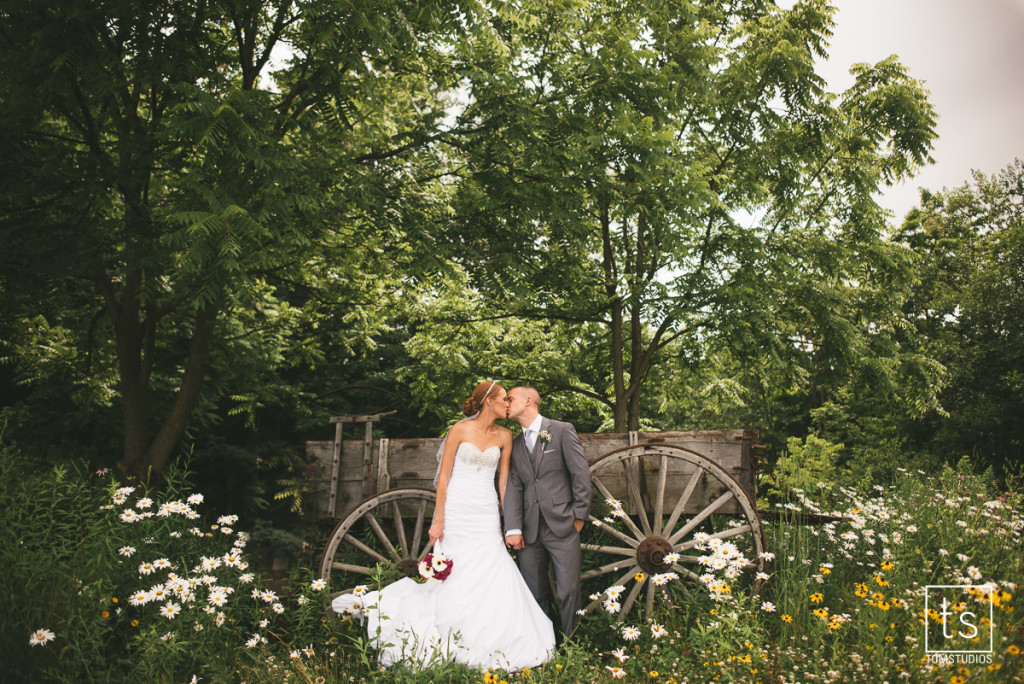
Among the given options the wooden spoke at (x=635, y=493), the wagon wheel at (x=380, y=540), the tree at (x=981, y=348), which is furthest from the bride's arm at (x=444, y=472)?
the tree at (x=981, y=348)

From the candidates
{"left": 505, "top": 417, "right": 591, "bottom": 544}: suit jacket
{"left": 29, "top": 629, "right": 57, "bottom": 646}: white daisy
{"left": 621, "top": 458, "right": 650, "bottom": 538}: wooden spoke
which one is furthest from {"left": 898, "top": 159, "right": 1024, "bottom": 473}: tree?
{"left": 29, "top": 629, "right": 57, "bottom": 646}: white daisy

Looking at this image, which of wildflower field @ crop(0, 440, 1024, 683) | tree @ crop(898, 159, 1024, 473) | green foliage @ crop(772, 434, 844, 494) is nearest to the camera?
wildflower field @ crop(0, 440, 1024, 683)

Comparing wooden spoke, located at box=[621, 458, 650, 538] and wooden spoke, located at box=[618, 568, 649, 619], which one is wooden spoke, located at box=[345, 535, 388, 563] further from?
wooden spoke, located at box=[621, 458, 650, 538]

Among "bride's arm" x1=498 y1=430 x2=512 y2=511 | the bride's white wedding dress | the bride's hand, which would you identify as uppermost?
"bride's arm" x1=498 y1=430 x2=512 y2=511

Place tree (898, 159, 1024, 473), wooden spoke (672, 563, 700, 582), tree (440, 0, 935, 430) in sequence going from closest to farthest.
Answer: wooden spoke (672, 563, 700, 582), tree (440, 0, 935, 430), tree (898, 159, 1024, 473)

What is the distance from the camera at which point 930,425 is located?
45.0 feet

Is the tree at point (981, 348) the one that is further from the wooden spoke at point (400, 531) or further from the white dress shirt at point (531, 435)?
the wooden spoke at point (400, 531)

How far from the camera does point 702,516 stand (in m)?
4.47

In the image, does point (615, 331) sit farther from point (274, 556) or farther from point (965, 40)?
point (274, 556)

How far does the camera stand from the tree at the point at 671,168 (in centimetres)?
542

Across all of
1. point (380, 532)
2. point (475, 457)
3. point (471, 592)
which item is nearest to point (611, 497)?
point (475, 457)

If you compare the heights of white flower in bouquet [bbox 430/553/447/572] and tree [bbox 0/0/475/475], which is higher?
tree [bbox 0/0/475/475]

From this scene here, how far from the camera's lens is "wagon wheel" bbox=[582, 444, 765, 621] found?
4348 mm

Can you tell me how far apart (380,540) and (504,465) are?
1.33m
